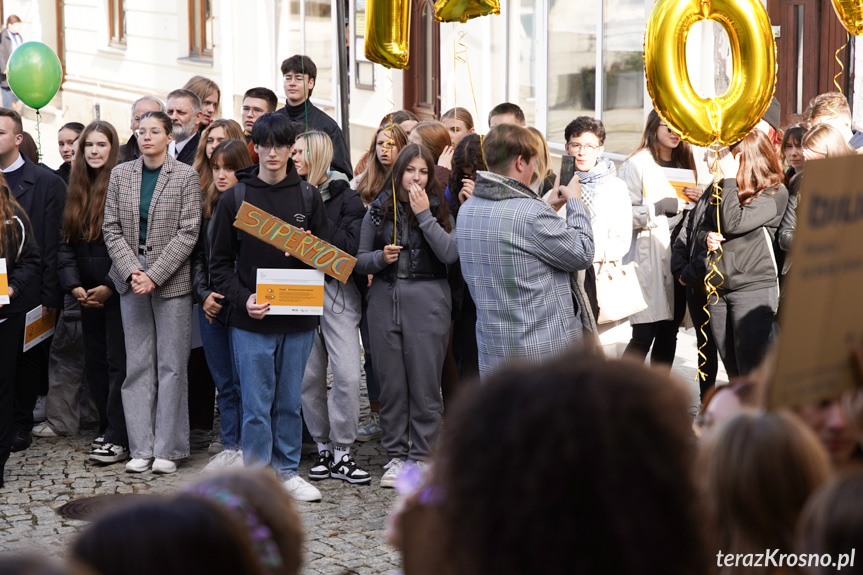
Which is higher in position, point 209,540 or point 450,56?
point 450,56

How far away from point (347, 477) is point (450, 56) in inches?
351

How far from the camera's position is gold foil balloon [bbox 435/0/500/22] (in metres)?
4.76

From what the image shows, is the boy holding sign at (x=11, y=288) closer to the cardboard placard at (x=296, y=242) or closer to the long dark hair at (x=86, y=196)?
the long dark hair at (x=86, y=196)

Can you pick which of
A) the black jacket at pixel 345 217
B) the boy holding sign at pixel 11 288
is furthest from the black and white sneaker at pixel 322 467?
the boy holding sign at pixel 11 288

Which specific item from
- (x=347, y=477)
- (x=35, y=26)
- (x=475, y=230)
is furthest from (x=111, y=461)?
(x=35, y=26)

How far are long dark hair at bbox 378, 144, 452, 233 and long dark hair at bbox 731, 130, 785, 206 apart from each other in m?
1.56

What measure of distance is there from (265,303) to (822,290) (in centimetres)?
371

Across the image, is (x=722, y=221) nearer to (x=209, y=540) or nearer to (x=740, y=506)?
(x=740, y=506)

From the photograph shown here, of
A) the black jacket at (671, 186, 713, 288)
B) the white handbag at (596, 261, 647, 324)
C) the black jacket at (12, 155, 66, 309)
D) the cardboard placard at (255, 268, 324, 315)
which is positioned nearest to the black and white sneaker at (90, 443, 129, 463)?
the black jacket at (12, 155, 66, 309)

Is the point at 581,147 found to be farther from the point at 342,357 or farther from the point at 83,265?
the point at 83,265

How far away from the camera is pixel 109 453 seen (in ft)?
20.7

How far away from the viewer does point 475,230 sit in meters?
4.86

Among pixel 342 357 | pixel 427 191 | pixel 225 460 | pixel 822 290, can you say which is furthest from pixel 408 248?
pixel 822 290

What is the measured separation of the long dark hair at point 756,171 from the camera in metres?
5.91
